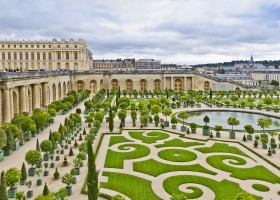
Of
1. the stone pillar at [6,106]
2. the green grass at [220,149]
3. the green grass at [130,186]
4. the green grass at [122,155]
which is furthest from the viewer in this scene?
the stone pillar at [6,106]

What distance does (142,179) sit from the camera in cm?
2327

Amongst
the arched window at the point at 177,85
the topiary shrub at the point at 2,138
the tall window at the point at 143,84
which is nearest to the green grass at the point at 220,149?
the topiary shrub at the point at 2,138

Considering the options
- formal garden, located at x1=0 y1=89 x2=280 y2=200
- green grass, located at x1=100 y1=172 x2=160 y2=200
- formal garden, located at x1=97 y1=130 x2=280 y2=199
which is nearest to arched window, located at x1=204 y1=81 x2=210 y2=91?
formal garden, located at x1=0 y1=89 x2=280 y2=200

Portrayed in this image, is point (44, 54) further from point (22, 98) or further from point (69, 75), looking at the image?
point (22, 98)

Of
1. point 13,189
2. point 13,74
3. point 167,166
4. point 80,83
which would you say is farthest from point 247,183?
point 80,83

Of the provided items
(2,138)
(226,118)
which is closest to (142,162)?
(2,138)

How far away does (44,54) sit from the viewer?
10350cm

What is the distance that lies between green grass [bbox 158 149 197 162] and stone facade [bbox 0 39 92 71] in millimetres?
78628

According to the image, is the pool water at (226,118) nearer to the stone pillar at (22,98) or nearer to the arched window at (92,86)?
the stone pillar at (22,98)

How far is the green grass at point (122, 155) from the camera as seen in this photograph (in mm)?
26631

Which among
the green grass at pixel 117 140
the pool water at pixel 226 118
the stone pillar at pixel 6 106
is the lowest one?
the green grass at pixel 117 140

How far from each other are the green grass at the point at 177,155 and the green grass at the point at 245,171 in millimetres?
1707

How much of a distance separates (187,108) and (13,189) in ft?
140

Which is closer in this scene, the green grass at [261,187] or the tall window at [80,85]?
the green grass at [261,187]
